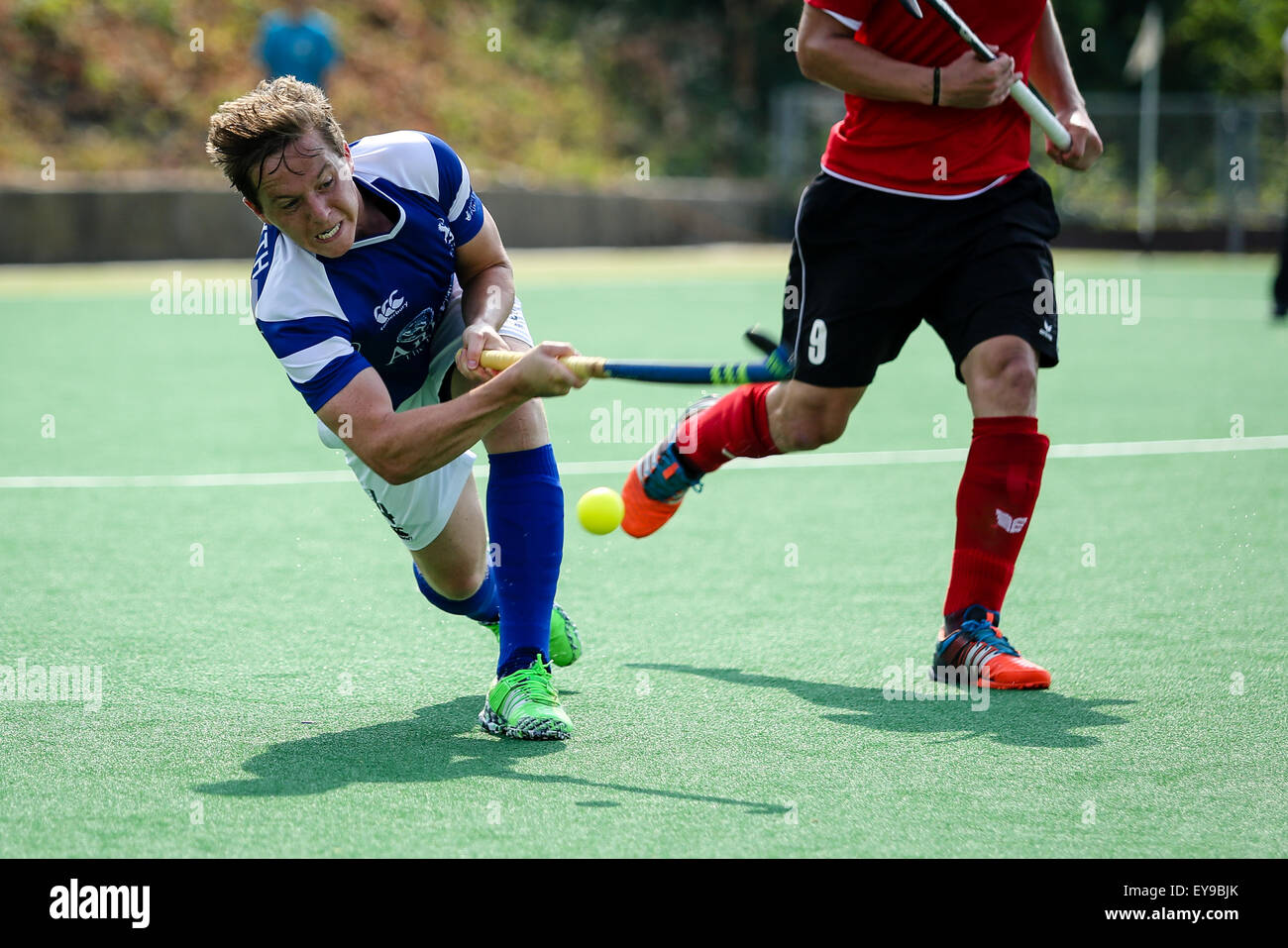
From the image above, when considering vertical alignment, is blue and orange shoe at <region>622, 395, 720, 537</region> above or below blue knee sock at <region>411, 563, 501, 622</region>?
above

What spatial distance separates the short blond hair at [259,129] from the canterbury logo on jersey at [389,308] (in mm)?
339

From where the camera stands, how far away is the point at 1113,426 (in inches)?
311

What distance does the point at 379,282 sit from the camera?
371cm

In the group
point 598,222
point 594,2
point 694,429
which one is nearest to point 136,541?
point 694,429

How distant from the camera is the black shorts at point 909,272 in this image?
411 cm

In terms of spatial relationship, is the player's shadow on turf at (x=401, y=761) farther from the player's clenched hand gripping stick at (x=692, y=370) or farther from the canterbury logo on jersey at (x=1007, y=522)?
the canterbury logo on jersey at (x=1007, y=522)

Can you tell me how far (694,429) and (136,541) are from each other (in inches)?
74.4

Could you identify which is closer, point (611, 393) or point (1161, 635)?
point (1161, 635)

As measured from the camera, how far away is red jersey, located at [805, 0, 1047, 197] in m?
4.18

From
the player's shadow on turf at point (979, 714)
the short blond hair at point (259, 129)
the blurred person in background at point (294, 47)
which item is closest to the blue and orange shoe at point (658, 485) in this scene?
the player's shadow on turf at point (979, 714)

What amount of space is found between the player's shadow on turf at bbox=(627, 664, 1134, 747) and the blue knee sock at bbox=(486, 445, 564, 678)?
505 mm

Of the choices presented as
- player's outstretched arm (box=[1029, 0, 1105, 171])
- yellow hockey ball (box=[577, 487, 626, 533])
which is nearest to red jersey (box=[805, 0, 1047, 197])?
player's outstretched arm (box=[1029, 0, 1105, 171])

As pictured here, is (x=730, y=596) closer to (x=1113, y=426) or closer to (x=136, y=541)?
(x=136, y=541)

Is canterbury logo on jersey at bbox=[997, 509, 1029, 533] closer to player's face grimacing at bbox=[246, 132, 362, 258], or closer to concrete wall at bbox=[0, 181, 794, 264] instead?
player's face grimacing at bbox=[246, 132, 362, 258]
